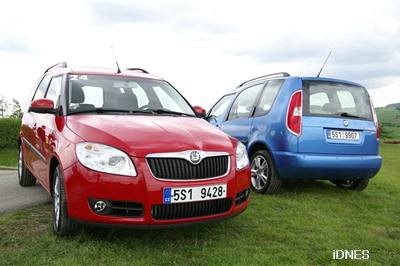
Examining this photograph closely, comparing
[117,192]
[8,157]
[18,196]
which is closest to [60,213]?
[117,192]

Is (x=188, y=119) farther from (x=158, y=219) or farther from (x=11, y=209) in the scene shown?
(x=11, y=209)

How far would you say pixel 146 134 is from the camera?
404cm

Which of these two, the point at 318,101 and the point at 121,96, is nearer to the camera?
the point at 121,96

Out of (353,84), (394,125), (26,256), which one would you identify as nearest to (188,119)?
(26,256)

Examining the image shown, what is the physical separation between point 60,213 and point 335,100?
13.0ft

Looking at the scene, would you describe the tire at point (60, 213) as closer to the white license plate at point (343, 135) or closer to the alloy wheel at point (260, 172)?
the alloy wheel at point (260, 172)

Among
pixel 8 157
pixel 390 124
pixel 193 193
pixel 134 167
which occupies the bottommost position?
pixel 390 124

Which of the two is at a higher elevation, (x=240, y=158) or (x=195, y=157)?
(x=195, y=157)

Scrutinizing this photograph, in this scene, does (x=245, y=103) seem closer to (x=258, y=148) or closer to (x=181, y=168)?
(x=258, y=148)

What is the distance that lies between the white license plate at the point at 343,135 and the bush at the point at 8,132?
13.5 meters

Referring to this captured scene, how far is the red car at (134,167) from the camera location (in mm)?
3783

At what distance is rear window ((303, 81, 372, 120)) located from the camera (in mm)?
6176

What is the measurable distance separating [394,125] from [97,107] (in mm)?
68047

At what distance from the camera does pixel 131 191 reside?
376 centimetres
